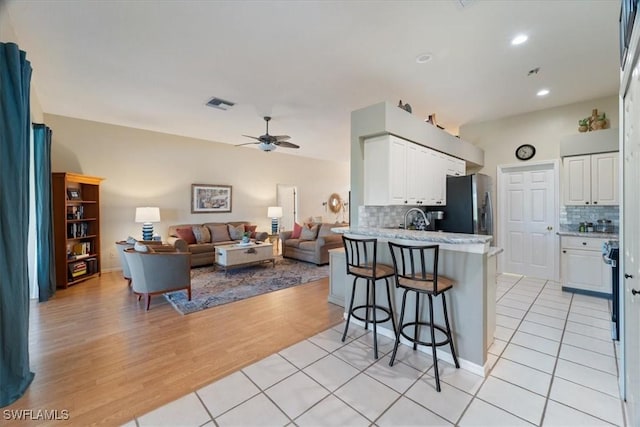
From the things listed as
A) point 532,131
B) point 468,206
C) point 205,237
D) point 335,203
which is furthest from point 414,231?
point 335,203

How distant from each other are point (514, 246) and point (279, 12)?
5.39 meters

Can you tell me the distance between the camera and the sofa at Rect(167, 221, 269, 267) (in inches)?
222

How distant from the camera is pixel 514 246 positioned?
5.08 meters

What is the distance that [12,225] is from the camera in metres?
1.85

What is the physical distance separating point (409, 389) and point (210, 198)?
6.21 metres

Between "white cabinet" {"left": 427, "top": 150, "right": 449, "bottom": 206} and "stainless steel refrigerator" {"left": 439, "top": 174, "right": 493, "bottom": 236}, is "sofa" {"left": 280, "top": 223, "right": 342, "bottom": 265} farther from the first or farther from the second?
"white cabinet" {"left": 427, "top": 150, "right": 449, "bottom": 206}

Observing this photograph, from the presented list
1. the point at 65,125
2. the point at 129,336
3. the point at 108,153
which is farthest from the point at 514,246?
the point at 65,125

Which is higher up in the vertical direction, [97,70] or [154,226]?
[97,70]

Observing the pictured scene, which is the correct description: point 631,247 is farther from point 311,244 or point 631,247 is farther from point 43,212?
point 43,212

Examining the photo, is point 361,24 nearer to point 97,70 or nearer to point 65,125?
point 97,70

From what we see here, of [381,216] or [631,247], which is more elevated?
[381,216]

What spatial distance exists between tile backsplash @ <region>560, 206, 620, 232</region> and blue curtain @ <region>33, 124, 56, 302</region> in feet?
26.1

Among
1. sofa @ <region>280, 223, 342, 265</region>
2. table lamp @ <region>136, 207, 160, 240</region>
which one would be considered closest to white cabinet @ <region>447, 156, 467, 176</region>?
sofa @ <region>280, 223, 342, 265</region>

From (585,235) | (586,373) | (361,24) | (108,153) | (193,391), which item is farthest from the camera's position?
(108,153)
